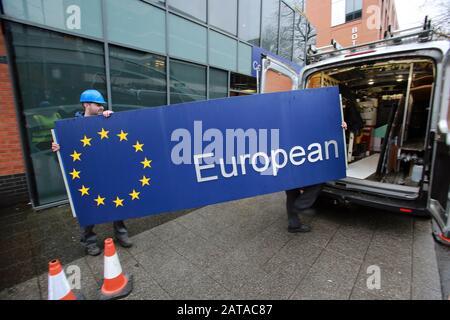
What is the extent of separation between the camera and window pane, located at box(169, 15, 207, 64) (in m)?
5.43

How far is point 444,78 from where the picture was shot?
236cm

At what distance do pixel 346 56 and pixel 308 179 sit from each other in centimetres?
190

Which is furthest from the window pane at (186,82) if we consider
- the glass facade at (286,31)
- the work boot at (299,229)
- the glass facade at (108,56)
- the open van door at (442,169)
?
the open van door at (442,169)

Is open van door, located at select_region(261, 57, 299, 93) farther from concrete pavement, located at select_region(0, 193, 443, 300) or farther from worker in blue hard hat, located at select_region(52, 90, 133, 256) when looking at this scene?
worker in blue hard hat, located at select_region(52, 90, 133, 256)

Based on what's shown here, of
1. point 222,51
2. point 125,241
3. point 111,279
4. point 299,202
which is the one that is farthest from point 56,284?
point 222,51

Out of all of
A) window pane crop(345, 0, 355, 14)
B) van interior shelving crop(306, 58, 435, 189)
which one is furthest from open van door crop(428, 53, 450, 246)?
window pane crop(345, 0, 355, 14)

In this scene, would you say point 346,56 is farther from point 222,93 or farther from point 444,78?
point 222,93

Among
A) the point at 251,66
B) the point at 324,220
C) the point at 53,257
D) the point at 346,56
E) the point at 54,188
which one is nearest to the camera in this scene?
the point at 53,257

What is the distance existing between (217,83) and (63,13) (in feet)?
12.9

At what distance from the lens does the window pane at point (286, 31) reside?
9.09 m

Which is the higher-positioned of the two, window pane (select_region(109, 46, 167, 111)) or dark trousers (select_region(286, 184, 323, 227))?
window pane (select_region(109, 46, 167, 111))

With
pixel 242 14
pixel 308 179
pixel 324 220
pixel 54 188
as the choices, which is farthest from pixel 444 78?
pixel 242 14

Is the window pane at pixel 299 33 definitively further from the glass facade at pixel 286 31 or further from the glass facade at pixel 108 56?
the glass facade at pixel 108 56

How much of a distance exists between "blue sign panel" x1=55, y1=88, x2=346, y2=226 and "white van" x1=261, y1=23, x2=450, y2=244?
43.8 inches
